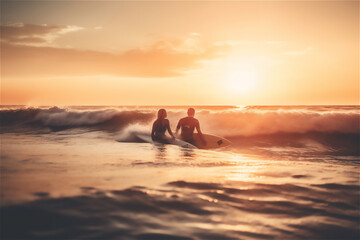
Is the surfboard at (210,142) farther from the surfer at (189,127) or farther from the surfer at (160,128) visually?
the surfer at (160,128)

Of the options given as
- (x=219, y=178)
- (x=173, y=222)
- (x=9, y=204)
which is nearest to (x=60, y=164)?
(x=9, y=204)

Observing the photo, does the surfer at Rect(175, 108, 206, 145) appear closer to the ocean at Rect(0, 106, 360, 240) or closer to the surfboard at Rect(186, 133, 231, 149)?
the surfboard at Rect(186, 133, 231, 149)

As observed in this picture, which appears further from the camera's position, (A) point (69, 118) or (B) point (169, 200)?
(A) point (69, 118)

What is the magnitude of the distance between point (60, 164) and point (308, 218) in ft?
16.6

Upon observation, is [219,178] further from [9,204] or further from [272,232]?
[9,204]

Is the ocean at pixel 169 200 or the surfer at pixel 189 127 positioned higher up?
the surfer at pixel 189 127

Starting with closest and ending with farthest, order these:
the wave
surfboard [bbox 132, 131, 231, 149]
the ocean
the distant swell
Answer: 1. the ocean
2. surfboard [bbox 132, 131, 231, 149]
3. the wave
4. the distant swell

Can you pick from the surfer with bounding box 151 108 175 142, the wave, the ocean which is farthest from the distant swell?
the ocean

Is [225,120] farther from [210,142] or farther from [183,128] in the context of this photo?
[183,128]

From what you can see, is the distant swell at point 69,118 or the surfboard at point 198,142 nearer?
the surfboard at point 198,142

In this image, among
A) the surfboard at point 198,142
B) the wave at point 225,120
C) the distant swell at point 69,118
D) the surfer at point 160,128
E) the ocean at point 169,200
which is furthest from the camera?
the distant swell at point 69,118

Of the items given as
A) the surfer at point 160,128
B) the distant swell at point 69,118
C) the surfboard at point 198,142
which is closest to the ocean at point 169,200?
the surfboard at point 198,142

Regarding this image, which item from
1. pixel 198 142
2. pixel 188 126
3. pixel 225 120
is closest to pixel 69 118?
pixel 225 120

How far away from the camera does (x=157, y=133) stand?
11.6 m
